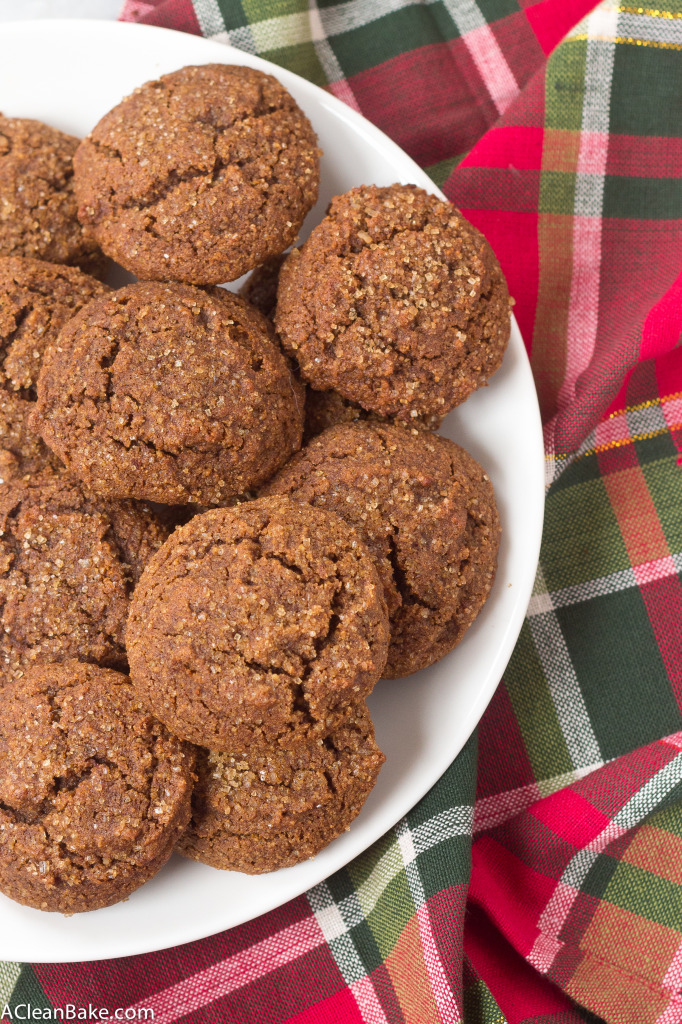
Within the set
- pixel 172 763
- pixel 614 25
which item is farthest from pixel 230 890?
pixel 614 25

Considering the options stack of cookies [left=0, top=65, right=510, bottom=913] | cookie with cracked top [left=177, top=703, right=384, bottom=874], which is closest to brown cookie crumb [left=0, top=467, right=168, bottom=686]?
stack of cookies [left=0, top=65, right=510, bottom=913]

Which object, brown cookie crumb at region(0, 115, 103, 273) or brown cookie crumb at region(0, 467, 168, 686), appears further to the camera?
brown cookie crumb at region(0, 115, 103, 273)

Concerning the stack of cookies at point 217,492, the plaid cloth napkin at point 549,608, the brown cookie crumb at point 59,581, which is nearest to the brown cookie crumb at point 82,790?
the stack of cookies at point 217,492

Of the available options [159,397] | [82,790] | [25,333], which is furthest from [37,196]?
[82,790]

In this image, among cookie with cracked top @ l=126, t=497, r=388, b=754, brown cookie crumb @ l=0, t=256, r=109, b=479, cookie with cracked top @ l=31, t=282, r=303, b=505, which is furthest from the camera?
brown cookie crumb @ l=0, t=256, r=109, b=479

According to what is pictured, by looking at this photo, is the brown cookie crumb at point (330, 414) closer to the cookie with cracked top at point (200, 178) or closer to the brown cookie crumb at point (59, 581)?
the cookie with cracked top at point (200, 178)

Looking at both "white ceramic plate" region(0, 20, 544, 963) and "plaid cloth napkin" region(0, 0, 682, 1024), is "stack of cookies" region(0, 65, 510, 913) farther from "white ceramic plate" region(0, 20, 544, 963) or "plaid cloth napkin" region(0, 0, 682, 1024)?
"plaid cloth napkin" region(0, 0, 682, 1024)

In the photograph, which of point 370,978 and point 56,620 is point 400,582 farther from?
point 370,978

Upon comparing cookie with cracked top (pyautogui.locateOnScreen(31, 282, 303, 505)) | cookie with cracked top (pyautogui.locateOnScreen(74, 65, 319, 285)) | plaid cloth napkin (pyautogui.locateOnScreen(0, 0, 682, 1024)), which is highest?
cookie with cracked top (pyautogui.locateOnScreen(74, 65, 319, 285))
